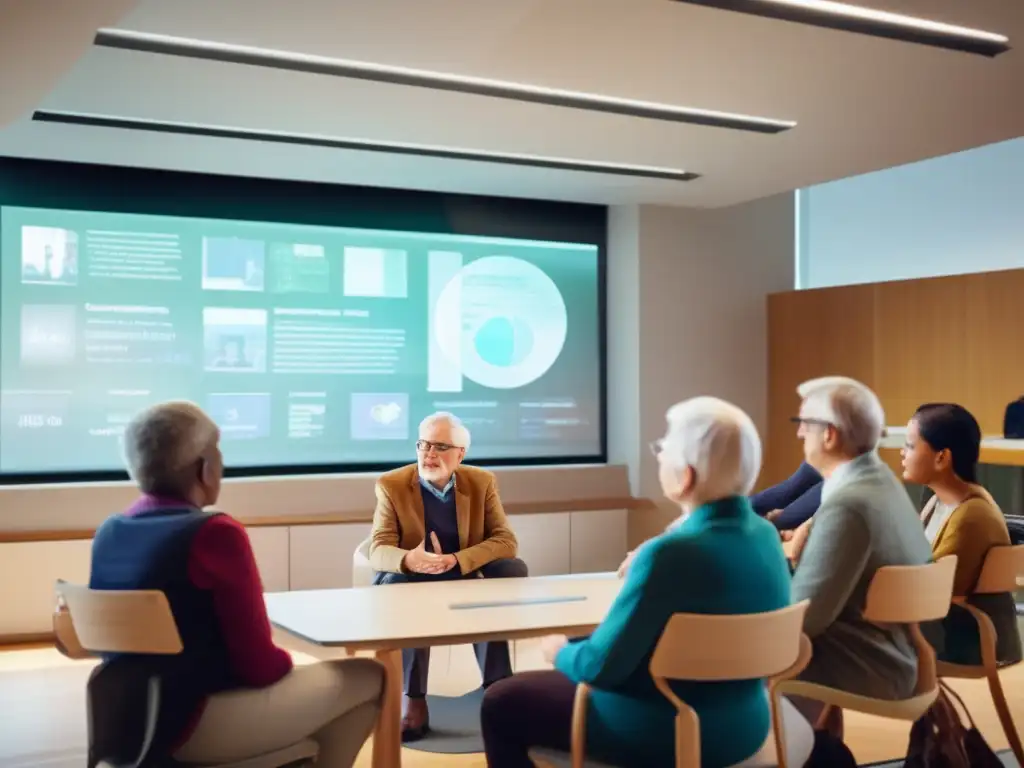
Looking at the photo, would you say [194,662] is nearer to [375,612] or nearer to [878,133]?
[375,612]

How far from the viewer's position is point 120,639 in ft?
7.52

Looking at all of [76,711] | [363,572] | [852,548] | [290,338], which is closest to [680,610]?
[852,548]

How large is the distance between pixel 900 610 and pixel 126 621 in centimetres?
195

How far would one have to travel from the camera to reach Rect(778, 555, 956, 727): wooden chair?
2.78m

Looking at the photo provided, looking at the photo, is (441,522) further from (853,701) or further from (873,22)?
(873,22)

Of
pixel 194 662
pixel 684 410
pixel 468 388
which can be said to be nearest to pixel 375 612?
pixel 194 662

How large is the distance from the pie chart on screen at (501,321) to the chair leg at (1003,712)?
429 centimetres

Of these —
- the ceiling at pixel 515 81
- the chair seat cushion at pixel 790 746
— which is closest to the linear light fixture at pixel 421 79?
the ceiling at pixel 515 81

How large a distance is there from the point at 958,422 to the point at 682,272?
420cm

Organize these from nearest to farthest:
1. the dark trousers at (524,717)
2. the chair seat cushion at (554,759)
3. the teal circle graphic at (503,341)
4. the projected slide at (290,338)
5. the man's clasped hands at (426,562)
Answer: the chair seat cushion at (554,759)
the dark trousers at (524,717)
the man's clasped hands at (426,562)
the projected slide at (290,338)
the teal circle graphic at (503,341)

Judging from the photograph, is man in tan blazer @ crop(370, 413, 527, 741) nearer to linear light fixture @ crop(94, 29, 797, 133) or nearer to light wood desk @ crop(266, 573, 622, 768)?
light wood desk @ crop(266, 573, 622, 768)

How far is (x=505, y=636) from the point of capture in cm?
261

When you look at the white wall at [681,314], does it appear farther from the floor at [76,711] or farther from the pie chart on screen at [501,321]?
the floor at [76,711]

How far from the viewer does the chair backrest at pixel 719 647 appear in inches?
86.7
